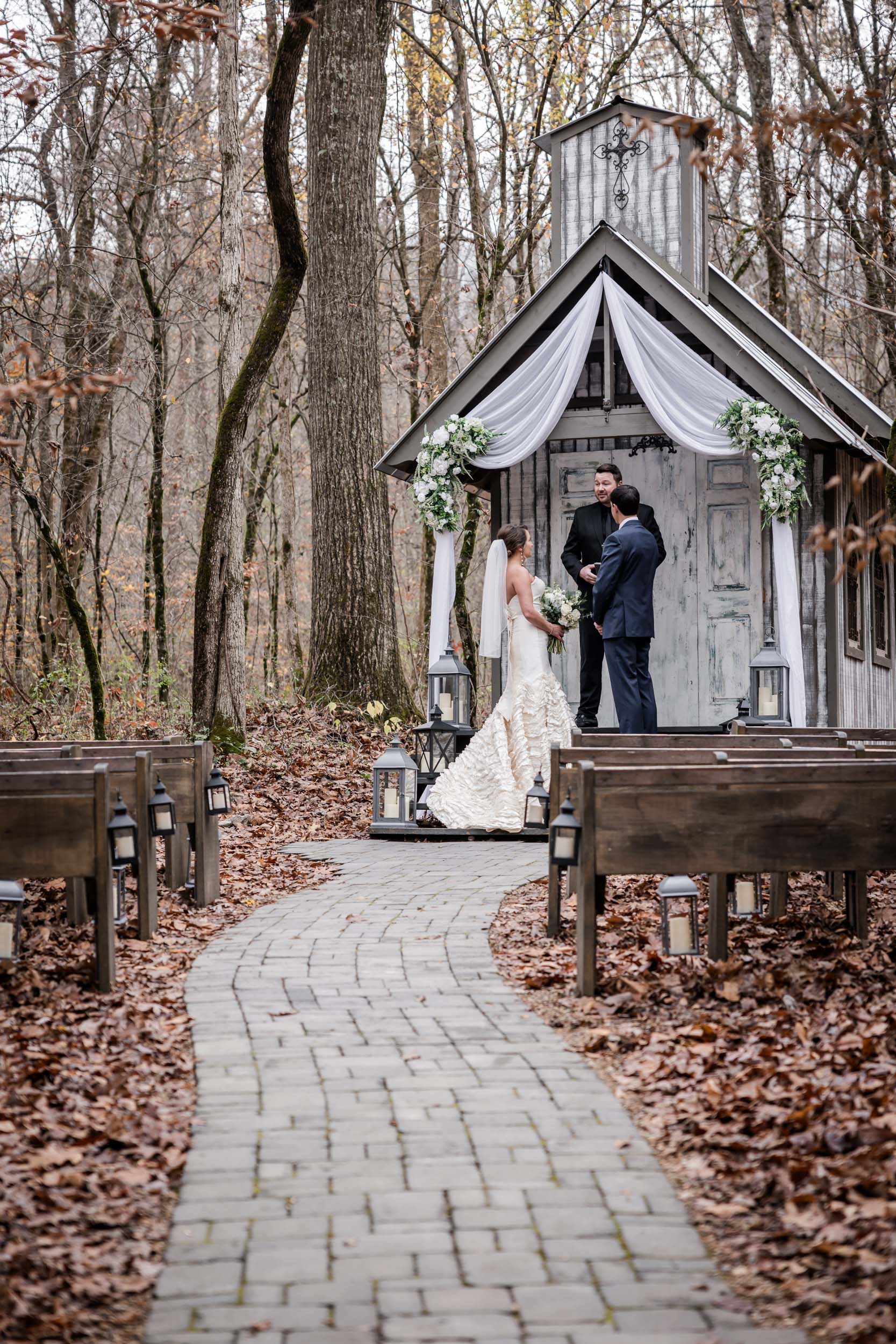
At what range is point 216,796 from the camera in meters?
8.76

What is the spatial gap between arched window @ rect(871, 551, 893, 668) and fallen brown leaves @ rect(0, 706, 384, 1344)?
925 centimetres

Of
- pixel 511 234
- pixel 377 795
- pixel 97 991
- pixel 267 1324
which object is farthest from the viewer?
pixel 511 234

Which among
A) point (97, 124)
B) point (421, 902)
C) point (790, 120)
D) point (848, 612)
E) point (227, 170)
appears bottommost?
point (421, 902)

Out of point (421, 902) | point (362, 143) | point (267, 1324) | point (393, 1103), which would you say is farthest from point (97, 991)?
point (362, 143)

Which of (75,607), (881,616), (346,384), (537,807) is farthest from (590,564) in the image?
(537,807)

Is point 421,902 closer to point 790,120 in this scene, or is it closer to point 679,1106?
point 679,1106

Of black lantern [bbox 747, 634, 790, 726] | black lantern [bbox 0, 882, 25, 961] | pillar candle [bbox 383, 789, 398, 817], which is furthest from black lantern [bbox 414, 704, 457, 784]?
black lantern [bbox 0, 882, 25, 961]

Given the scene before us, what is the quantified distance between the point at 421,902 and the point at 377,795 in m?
3.18

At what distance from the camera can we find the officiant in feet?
46.9

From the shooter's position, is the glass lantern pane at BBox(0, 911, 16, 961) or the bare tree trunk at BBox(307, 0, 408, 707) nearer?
the glass lantern pane at BBox(0, 911, 16, 961)

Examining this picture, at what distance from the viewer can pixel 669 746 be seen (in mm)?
8898

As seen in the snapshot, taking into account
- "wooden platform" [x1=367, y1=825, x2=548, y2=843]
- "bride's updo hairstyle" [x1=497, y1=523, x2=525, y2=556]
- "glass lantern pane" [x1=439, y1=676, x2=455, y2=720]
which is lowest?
"wooden platform" [x1=367, y1=825, x2=548, y2=843]

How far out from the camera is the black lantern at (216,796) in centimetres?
870

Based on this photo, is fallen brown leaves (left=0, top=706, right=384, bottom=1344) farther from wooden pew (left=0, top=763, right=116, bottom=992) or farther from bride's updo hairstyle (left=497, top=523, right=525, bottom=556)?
bride's updo hairstyle (left=497, top=523, right=525, bottom=556)
